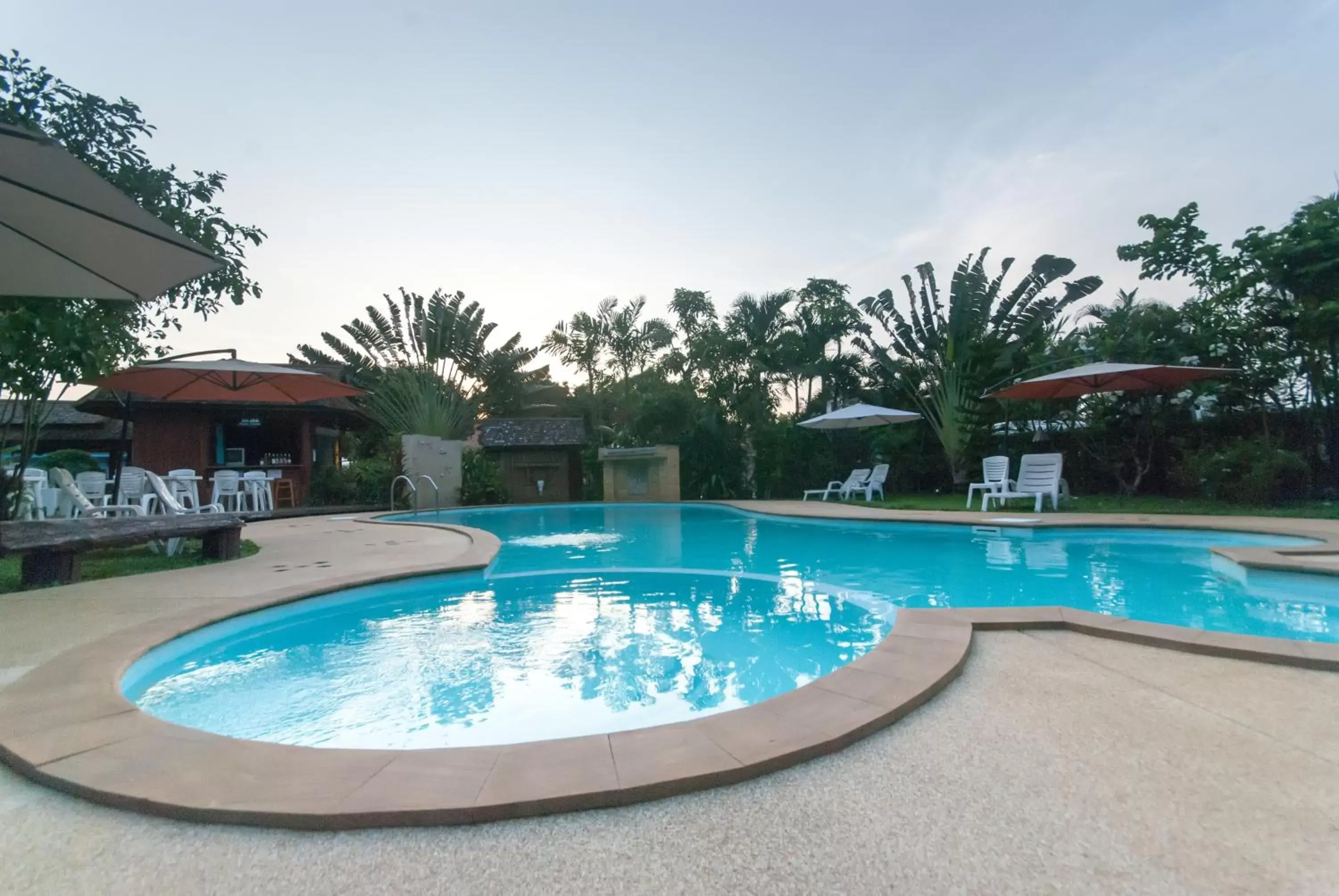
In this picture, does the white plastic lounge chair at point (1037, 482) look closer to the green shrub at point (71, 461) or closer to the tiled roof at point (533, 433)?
the tiled roof at point (533, 433)

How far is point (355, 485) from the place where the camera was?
1730 centimetres

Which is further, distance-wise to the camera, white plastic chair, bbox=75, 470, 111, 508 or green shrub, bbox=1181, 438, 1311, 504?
white plastic chair, bbox=75, 470, 111, 508

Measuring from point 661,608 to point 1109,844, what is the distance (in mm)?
4467

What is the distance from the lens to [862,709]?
8.39 ft

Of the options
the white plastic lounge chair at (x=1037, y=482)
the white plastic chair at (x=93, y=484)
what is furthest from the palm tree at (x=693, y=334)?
the white plastic chair at (x=93, y=484)

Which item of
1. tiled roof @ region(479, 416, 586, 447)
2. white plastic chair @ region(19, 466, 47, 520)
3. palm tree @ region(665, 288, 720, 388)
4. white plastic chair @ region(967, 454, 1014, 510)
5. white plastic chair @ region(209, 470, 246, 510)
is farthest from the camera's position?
palm tree @ region(665, 288, 720, 388)

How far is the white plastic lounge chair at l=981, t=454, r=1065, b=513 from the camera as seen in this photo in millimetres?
11680

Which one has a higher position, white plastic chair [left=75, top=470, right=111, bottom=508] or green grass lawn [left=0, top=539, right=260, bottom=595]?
white plastic chair [left=75, top=470, right=111, bottom=508]

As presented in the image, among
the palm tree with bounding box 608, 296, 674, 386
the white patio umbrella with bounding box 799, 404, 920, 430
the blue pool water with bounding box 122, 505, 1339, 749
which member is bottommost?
the blue pool water with bounding box 122, 505, 1339, 749

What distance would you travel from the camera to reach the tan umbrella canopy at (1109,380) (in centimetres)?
1039

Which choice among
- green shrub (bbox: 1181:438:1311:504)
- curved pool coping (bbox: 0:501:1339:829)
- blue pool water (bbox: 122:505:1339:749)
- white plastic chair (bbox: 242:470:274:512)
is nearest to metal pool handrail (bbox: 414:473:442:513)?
white plastic chair (bbox: 242:470:274:512)

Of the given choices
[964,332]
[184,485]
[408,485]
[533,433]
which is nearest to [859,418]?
[964,332]

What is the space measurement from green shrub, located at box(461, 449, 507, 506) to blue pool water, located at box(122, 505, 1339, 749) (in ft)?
32.0

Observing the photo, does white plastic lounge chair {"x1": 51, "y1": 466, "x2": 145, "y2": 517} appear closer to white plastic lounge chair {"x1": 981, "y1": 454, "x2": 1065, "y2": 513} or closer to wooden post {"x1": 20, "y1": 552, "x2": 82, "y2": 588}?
wooden post {"x1": 20, "y1": 552, "x2": 82, "y2": 588}
